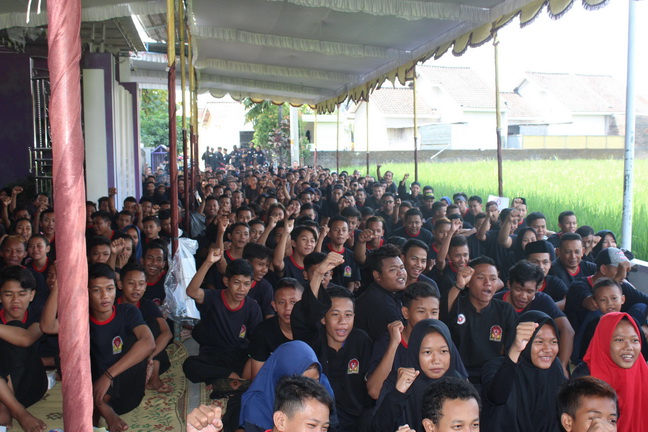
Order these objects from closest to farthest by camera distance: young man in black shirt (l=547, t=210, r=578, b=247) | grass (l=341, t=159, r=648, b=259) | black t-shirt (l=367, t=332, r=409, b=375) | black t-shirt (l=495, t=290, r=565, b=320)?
black t-shirt (l=367, t=332, r=409, b=375) < black t-shirt (l=495, t=290, r=565, b=320) < young man in black shirt (l=547, t=210, r=578, b=247) < grass (l=341, t=159, r=648, b=259)

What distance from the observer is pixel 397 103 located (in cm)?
3394

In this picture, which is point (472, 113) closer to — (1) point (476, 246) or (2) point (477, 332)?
(1) point (476, 246)

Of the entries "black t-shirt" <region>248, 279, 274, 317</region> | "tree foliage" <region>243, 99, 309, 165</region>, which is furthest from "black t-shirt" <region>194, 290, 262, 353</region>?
"tree foliage" <region>243, 99, 309, 165</region>

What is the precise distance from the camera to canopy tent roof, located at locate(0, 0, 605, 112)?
6.73 metres

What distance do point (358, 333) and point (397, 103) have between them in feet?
102

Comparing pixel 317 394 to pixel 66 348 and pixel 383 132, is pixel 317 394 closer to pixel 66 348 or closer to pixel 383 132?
pixel 66 348

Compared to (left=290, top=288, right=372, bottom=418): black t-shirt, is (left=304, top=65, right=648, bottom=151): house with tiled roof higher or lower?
higher

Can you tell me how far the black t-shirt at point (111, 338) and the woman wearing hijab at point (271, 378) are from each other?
52.3 inches

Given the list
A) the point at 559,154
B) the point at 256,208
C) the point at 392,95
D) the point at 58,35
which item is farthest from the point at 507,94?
the point at 58,35

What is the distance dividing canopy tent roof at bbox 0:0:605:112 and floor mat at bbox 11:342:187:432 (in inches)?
145

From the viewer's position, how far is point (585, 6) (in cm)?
536

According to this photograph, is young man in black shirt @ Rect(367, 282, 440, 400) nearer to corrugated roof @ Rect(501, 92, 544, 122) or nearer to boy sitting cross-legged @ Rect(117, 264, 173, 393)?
boy sitting cross-legged @ Rect(117, 264, 173, 393)

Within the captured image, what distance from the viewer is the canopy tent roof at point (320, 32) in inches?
265

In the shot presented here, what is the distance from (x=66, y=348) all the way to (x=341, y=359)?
2.36 metres
